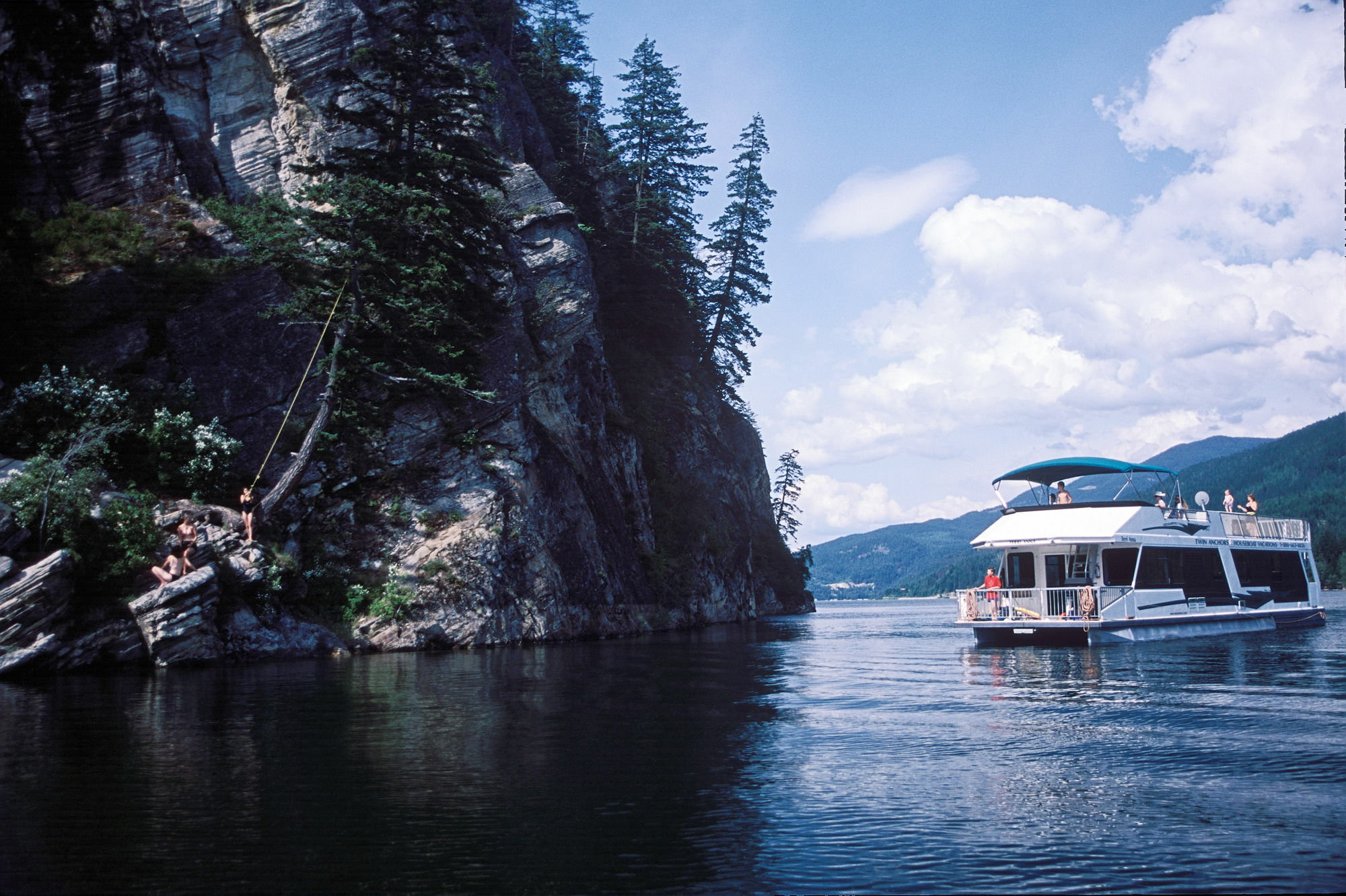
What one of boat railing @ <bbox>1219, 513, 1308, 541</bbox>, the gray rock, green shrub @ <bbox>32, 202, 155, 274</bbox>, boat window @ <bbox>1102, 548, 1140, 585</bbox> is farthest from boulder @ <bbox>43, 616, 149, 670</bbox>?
boat railing @ <bbox>1219, 513, 1308, 541</bbox>

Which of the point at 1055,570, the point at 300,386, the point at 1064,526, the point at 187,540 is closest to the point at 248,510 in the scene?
the point at 187,540

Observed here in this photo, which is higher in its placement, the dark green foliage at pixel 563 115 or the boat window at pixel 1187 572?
the dark green foliage at pixel 563 115

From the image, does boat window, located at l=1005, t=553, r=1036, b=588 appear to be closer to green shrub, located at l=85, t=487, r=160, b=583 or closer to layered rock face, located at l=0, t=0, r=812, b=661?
layered rock face, located at l=0, t=0, r=812, b=661

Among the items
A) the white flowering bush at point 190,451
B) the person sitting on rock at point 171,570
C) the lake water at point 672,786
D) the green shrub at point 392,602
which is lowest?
the lake water at point 672,786

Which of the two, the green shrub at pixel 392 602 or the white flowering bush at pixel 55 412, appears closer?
the white flowering bush at pixel 55 412

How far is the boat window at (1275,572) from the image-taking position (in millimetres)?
34312

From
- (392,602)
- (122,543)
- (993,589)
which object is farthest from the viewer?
(993,589)

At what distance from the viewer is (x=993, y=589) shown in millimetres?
28125

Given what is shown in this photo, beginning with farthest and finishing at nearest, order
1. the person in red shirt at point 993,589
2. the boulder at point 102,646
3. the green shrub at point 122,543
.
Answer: the person in red shirt at point 993,589
the green shrub at point 122,543
the boulder at point 102,646

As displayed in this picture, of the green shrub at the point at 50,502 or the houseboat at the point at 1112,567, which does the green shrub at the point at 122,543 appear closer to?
the green shrub at the point at 50,502

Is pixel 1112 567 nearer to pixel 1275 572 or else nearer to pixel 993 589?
pixel 993 589

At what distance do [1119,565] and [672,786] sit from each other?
24.7 m

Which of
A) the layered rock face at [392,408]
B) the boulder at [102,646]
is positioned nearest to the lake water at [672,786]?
the boulder at [102,646]

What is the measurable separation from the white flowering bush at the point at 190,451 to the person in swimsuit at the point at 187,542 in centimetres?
263
